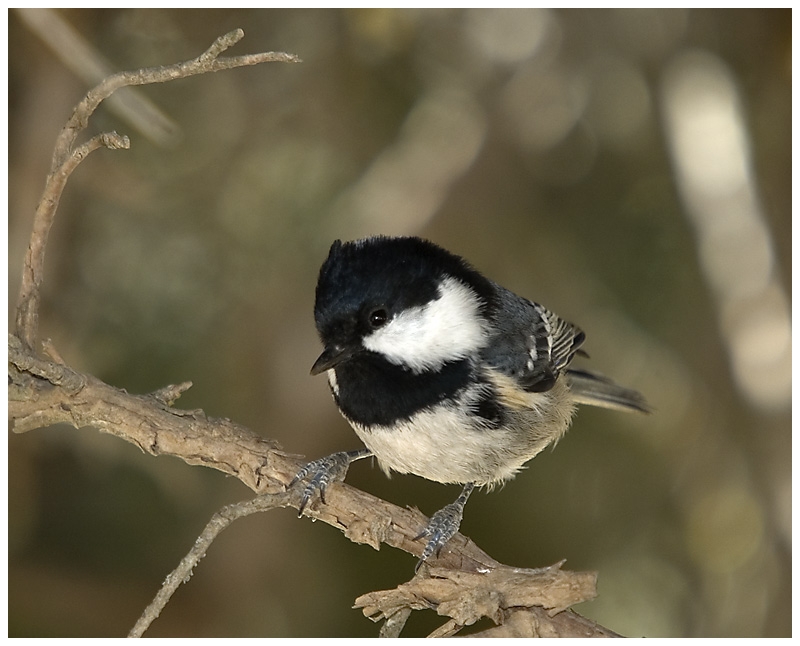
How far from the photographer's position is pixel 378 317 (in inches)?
83.0

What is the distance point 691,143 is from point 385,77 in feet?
4.36

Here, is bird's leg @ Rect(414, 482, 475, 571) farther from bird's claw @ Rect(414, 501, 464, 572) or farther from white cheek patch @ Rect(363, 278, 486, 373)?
white cheek patch @ Rect(363, 278, 486, 373)

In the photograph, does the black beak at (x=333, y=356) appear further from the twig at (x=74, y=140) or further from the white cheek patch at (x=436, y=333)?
the twig at (x=74, y=140)

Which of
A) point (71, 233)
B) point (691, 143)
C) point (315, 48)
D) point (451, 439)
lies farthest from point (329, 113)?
point (451, 439)

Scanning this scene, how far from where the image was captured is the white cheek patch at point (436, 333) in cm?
214

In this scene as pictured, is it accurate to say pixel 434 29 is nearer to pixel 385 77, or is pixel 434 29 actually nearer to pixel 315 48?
pixel 385 77

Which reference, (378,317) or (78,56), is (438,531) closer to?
(378,317)

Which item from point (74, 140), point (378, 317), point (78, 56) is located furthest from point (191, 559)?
point (78, 56)

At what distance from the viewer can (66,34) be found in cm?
261

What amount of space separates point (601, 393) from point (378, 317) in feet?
4.15

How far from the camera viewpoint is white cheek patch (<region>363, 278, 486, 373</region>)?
84.4 inches

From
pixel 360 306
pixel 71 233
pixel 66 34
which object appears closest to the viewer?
pixel 360 306

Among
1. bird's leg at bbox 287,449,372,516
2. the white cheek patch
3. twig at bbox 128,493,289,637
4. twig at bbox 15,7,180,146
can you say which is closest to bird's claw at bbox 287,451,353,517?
bird's leg at bbox 287,449,372,516

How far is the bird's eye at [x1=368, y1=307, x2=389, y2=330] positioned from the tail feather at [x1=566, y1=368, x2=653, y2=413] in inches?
42.8
